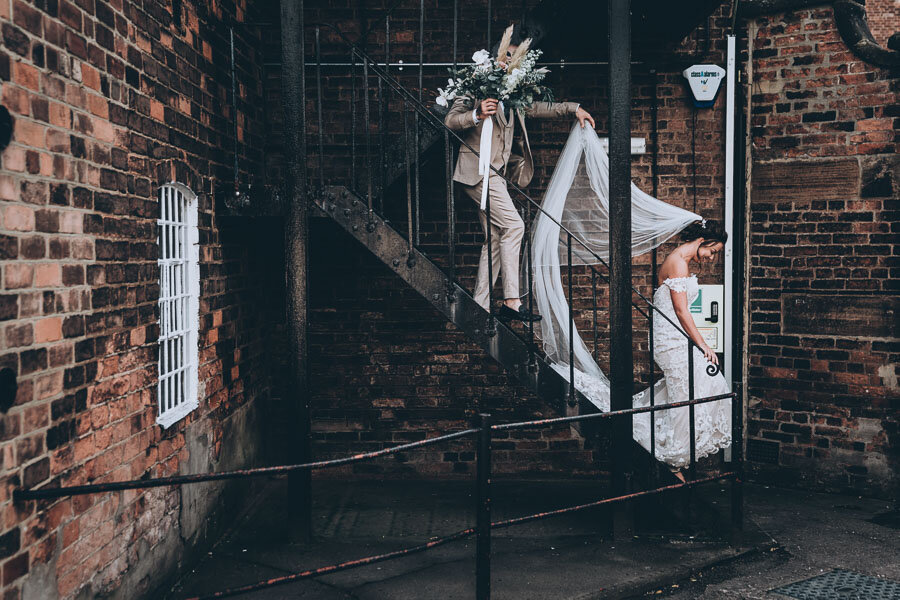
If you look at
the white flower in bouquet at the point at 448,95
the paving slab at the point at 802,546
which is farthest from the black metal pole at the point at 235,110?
the paving slab at the point at 802,546

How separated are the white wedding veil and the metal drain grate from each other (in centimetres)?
149

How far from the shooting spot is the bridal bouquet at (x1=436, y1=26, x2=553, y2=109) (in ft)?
16.7

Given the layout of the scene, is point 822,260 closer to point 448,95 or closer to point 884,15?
point 448,95

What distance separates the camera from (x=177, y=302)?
15.5 ft

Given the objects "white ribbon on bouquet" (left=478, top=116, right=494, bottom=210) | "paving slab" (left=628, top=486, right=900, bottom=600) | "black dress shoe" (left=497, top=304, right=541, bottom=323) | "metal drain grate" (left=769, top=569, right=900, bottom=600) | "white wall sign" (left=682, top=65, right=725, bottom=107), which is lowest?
"paving slab" (left=628, top=486, right=900, bottom=600)

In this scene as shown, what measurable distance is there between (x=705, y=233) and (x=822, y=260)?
155 cm

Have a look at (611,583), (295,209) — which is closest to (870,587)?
(611,583)

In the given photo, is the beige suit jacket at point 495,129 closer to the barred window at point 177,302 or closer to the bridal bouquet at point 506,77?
the bridal bouquet at point 506,77

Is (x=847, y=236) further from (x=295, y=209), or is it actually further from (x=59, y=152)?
(x=59, y=152)

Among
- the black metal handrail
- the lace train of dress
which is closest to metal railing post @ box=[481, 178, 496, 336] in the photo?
the lace train of dress

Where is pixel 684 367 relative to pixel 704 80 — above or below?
below

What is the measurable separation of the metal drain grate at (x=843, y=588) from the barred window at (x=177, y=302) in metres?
3.85

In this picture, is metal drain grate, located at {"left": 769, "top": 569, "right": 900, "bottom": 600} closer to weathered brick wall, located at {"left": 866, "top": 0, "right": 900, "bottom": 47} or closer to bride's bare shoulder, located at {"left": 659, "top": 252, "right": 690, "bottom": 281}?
bride's bare shoulder, located at {"left": 659, "top": 252, "right": 690, "bottom": 281}

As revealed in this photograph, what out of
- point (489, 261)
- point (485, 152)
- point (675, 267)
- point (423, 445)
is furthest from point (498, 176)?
point (423, 445)
